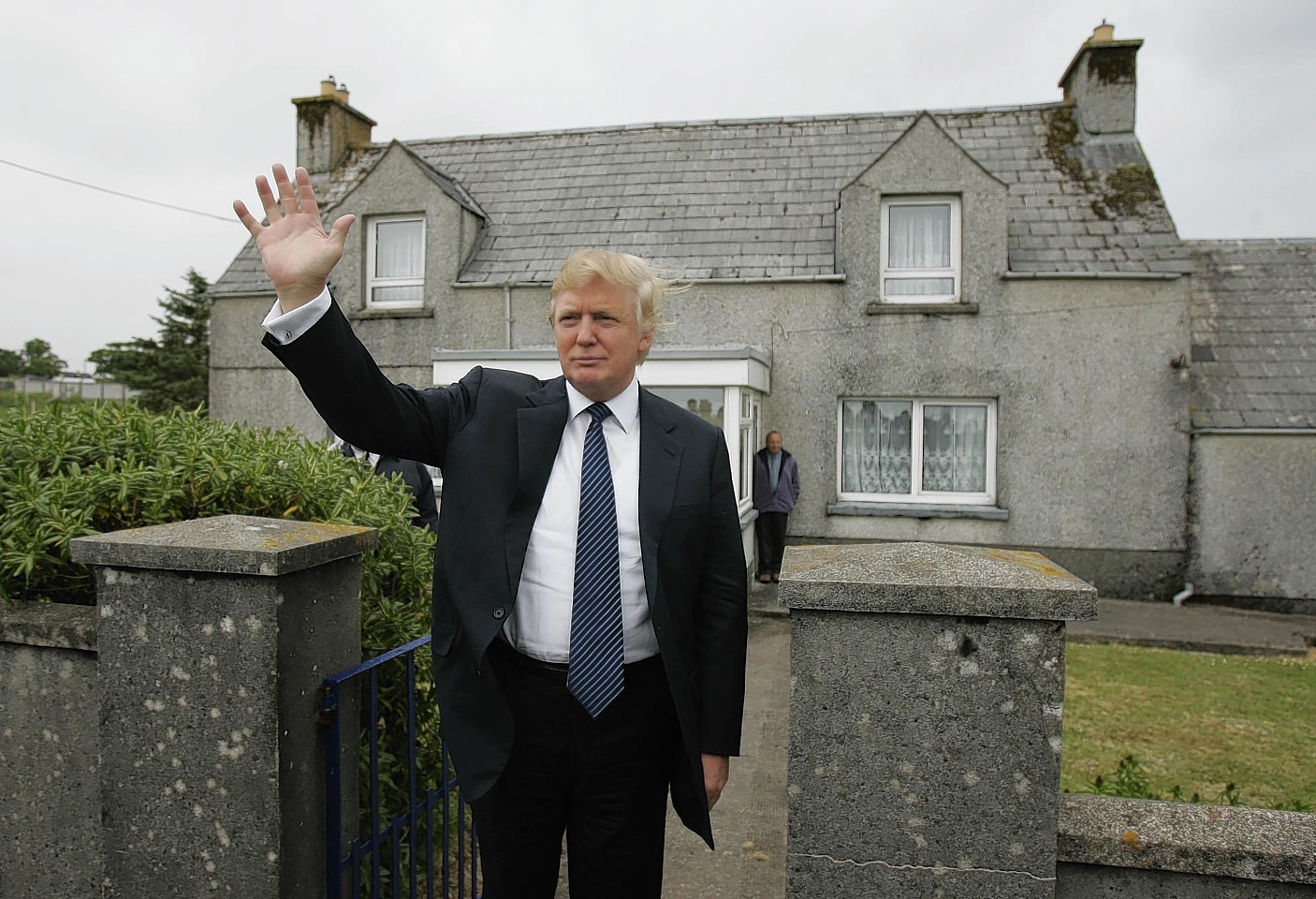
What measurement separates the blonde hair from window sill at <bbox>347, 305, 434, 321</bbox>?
36.9 ft

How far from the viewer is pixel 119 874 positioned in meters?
2.49

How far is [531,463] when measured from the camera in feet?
7.38

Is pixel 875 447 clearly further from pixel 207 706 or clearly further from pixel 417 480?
pixel 207 706

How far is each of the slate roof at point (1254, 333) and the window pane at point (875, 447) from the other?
379 centimetres

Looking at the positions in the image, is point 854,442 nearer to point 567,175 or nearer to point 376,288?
point 567,175

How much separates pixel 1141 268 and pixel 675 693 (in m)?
11.6

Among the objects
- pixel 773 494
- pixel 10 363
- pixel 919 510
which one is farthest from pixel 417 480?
pixel 10 363

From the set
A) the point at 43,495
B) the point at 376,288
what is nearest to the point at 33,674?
the point at 43,495

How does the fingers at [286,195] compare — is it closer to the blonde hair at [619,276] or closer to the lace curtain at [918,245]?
the blonde hair at [619,276]

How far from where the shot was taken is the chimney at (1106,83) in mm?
12578

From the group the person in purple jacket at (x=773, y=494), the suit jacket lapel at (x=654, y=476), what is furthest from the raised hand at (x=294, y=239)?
the person in purple jacket at (x=773, y=494)

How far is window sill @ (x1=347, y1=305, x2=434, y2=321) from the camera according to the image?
42.8 ft

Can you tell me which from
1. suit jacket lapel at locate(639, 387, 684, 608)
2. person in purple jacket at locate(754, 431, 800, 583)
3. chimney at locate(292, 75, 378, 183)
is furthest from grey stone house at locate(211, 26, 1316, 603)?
suit jacket lapel at locate(639, 387, 684, 608)

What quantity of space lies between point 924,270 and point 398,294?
314 inches
